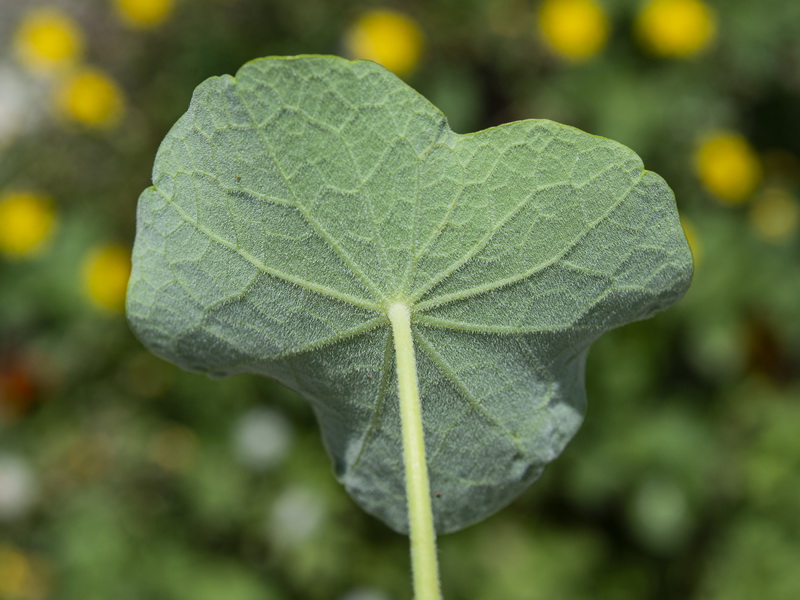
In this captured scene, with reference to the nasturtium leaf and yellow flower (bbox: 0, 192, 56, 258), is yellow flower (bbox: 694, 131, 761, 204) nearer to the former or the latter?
the nasturtium leaf

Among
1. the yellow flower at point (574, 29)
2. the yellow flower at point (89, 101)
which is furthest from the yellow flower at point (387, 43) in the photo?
the yellow flower at point (89, 101)

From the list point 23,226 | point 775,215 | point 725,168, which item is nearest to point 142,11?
point 23,226

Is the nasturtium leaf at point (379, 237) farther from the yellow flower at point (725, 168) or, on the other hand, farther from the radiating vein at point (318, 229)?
the yellow flower at point (725, 168)

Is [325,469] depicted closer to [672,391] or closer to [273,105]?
[672,391]

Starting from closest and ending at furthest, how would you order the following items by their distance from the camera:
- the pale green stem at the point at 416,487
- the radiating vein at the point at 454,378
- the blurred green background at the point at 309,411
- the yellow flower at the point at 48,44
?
the pale green stem at the point at 416,487 → the radiating vein at the point at 454,378 → the blurred green background at the point at 309,411 → the yellow flower at the point at 48,44

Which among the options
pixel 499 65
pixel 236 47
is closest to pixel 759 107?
pixel 499 65

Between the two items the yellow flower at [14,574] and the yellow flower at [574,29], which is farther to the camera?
the yellow flower at [14,574]

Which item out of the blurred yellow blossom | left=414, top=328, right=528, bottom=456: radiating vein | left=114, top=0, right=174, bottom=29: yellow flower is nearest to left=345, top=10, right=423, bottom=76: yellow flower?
left=114, top=0, right=174, bottom=29: yellow flower
